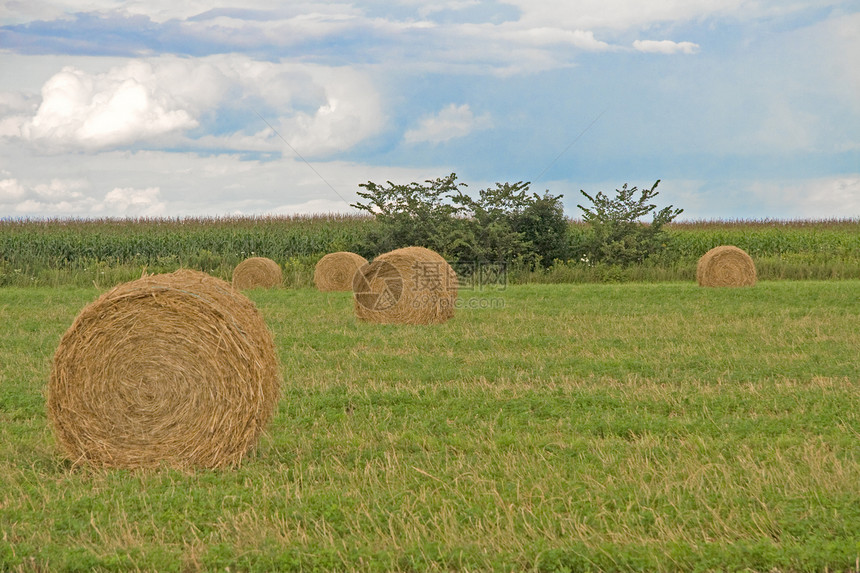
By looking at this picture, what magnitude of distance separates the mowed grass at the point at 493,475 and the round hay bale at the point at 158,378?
0.36m

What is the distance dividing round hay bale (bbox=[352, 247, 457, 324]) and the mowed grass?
171 inches

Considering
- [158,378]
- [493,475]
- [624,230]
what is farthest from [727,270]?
[158,378]

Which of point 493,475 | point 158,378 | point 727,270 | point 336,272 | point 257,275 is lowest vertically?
point 493,475

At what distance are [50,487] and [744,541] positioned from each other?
5672 mm

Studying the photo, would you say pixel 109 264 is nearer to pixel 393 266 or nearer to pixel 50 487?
pixel 393 266

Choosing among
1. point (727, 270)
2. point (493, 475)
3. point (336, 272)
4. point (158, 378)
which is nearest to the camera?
point (493, 475)

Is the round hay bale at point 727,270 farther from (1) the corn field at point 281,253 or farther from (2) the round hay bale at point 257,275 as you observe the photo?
(2) the round hay bale at point 257,275

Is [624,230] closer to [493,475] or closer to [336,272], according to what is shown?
[336,272]

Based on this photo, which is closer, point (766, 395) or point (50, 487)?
point (50, 487)

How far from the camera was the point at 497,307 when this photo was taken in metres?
21.5

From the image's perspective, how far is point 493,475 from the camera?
724cm

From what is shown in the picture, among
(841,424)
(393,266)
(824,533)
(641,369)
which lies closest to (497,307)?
(393,266)

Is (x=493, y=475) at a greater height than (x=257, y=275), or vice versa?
(x=257, y=275)

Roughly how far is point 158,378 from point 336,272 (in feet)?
61.6
